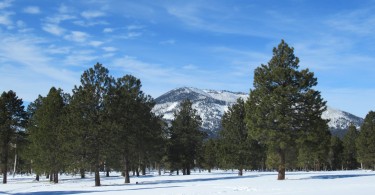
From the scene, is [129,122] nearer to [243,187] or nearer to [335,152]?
[243,187]

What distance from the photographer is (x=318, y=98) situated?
3959 cm

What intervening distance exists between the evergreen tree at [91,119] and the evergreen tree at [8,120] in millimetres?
18261

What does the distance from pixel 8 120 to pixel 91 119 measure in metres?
19.5

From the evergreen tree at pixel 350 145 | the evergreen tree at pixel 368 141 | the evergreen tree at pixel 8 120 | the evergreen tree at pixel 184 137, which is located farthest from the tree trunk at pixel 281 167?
the evergreen tree at pixel 350 145

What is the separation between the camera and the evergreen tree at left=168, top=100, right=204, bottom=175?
232 feet

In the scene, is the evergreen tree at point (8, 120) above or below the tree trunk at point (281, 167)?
above

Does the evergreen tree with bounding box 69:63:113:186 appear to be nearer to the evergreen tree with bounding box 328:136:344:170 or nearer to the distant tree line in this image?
the distant tree line

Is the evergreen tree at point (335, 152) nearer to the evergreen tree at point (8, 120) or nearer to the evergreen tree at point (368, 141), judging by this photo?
the evergreen tree at point (368, 141)

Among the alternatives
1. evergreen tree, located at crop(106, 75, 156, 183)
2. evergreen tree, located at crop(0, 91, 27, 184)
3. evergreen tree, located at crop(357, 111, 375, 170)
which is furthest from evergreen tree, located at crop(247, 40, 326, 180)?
evergreen tree, located at crop(357, 111, 375, 170)

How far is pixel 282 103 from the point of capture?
38.9 metres

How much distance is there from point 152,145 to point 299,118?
20257 millimetres

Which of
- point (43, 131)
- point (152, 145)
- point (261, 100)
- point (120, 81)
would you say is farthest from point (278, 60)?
point (43, 131)

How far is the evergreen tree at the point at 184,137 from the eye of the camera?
232ft

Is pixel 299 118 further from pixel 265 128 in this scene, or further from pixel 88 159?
pixel 88 159
